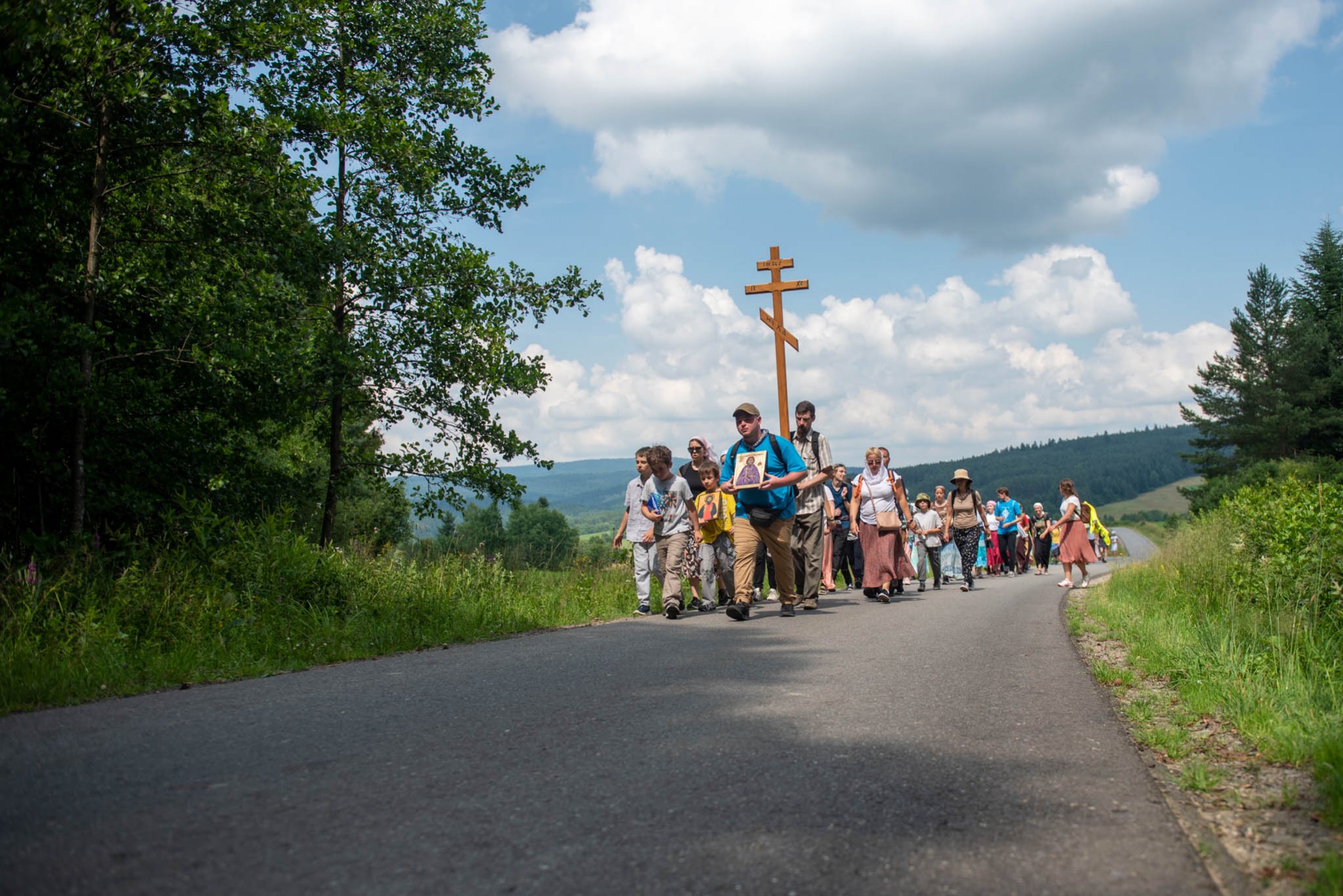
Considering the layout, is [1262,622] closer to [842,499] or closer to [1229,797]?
[1229,797]

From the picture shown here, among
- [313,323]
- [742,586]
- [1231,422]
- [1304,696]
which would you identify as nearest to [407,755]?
[1304,696]

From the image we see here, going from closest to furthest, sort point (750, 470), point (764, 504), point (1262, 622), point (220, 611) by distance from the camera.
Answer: point (1262, 622) < point (220, 611) < point (750, 470) < point (764, 504)

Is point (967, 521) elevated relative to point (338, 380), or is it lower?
lower

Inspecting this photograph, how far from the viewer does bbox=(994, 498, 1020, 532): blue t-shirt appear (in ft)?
81.4

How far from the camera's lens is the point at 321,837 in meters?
3.12

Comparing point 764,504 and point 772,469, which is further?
point 764,504

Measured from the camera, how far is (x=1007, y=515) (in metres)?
24.8

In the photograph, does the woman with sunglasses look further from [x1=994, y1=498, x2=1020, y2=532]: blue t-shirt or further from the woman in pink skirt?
[x1=994, y1=498, x2=1020, y2=532]: blue t-shirt

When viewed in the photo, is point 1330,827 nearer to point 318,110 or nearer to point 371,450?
point 318,110

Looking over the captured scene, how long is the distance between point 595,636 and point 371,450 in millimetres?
7962

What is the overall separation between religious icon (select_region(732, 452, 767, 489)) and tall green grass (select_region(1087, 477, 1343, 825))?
369 cm

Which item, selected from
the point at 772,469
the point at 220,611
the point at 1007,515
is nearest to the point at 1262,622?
the point at 772,469

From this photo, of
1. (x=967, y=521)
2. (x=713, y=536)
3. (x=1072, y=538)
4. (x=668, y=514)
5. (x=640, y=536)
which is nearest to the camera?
(x=668, y=514)

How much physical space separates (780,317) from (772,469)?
1142cm
